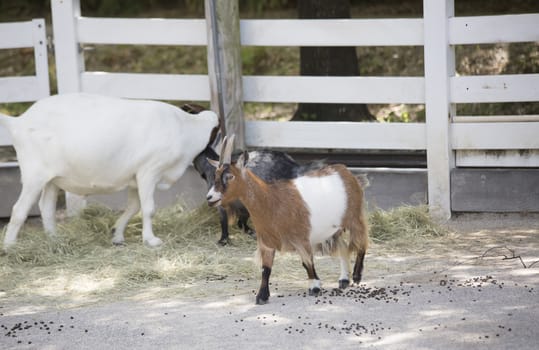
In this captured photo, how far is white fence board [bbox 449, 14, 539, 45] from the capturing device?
7.58m

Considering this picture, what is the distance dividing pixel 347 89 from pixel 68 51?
7.78 ft

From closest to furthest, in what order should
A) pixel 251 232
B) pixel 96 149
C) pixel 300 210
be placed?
pixel 300 210 → pixel 96 149 → pixel 251 232

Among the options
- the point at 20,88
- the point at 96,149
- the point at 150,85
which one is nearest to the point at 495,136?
the point at 150,85

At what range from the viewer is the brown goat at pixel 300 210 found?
18.3 feet

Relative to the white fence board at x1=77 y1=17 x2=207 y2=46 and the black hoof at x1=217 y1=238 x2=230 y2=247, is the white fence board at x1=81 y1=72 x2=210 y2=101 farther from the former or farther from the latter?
the black hoof at x1=217 y1=238 x2=230 y2=247

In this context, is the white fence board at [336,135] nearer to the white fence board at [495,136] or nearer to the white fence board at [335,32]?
the white fence board at [495,136]

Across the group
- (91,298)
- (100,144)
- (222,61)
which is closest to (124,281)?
(91,298)

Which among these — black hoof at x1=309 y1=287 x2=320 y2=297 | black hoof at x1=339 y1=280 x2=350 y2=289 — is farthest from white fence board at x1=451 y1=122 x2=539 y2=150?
black hoof at x1=309 y1=287 x2=320 y2=297

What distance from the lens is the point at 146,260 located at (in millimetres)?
6922

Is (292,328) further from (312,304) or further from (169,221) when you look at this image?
(169,221)

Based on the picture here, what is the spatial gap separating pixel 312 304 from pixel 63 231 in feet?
9.06

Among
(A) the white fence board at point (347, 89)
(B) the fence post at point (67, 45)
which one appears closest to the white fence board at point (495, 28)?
(A) the white fence board at point (347, 89)

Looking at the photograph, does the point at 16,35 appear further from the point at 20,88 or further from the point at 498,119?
the point at 498,119

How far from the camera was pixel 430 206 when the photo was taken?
7.86m
